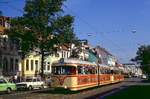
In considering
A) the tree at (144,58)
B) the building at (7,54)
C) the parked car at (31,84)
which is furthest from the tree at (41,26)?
the tree at (144,58)

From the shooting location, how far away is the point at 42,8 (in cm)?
7112

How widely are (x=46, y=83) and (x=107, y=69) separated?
831 centimetres

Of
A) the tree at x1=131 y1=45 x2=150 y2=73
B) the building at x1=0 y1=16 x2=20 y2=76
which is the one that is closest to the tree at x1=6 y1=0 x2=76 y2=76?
the building at x1=0 y1=16 x2=20 y2=76

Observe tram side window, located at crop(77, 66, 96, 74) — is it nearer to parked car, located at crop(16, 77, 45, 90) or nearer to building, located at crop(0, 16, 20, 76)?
parked car, located at crop(16, 77, 45, 90)

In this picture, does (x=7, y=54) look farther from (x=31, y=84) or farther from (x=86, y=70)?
(x=86, y=70)

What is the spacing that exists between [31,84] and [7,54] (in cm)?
1642

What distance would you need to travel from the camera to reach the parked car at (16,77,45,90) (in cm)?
5511

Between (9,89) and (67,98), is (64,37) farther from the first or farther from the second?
(67,98)

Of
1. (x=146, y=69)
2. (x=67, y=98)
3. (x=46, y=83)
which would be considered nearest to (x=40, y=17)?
(x=46, y=83)

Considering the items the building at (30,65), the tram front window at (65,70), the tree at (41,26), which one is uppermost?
the tree at (41,26)

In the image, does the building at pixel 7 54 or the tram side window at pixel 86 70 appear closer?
the tram side window at pixel 86 70

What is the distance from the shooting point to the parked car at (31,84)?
5511 centimetres

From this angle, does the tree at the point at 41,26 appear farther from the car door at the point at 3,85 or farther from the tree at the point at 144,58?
the tree at the point at 144,58

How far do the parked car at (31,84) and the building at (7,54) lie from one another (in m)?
11.1
